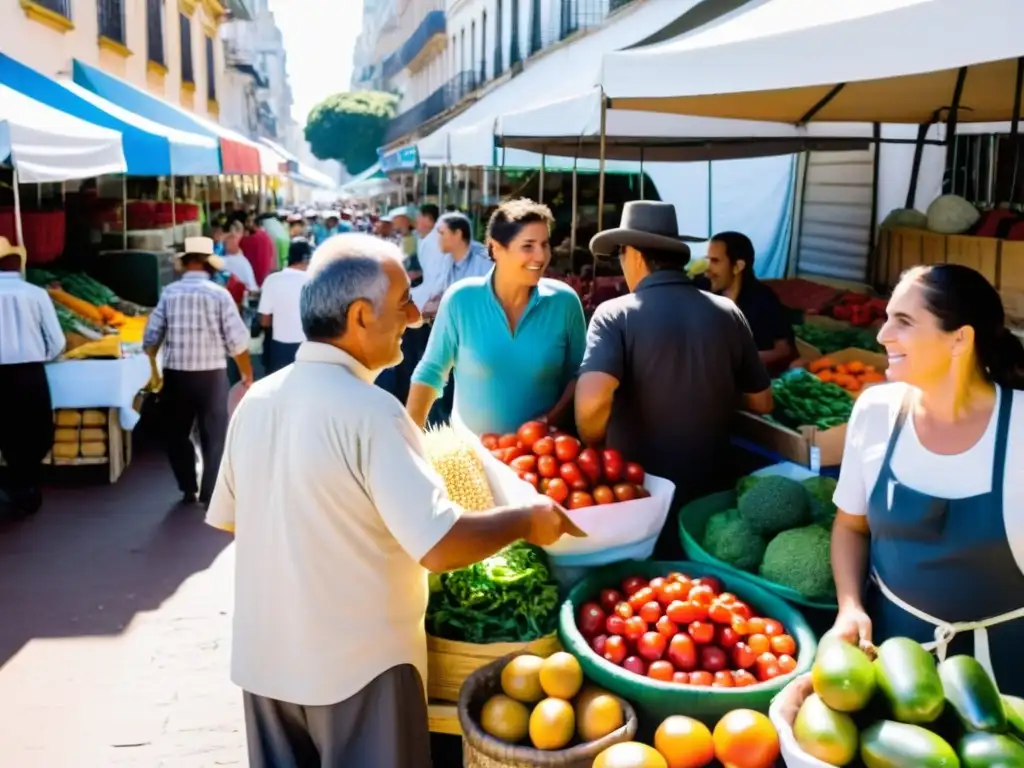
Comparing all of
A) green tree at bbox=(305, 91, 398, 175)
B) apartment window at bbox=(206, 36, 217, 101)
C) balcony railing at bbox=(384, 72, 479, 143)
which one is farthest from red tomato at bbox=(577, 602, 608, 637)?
green tree at bbox=(305, 91, 398, 175)

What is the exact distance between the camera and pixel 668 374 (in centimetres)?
359

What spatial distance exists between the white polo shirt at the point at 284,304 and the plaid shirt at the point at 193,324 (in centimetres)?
160

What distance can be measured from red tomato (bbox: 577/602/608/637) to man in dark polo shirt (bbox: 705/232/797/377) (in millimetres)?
2846

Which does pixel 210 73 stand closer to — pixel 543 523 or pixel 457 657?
pixel 457 657

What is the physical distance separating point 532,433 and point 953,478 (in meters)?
1.43

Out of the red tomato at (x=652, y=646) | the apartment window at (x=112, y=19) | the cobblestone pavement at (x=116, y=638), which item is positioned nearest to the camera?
the red tomato at (x=652, y=646)

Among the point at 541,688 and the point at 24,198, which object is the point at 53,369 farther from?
the point at 541,688

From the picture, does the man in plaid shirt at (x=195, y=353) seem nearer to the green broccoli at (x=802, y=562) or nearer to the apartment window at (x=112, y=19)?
the green broccoli at (x=802, y=562)

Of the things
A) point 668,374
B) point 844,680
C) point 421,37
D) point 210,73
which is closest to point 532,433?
point 668,374

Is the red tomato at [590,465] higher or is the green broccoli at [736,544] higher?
the red tomato at [590,465]

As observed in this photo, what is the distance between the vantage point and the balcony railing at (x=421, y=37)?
3984 cm

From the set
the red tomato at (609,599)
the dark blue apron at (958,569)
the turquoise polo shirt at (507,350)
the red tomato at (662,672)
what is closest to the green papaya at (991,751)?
the dark blue apron at (958,569)

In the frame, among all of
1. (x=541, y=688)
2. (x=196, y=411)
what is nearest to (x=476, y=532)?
(x=541, y=688)

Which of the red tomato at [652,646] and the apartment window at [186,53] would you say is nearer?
the red tomato at [652,646]
